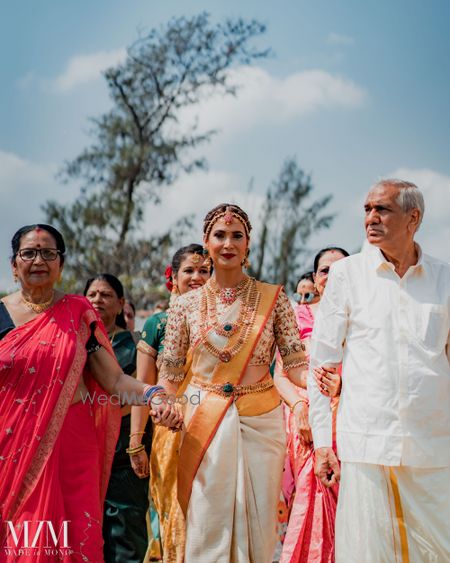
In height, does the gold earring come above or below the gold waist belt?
above

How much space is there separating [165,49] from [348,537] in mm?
19457

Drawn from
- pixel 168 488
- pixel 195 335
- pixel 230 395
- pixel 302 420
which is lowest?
pixel 168 488

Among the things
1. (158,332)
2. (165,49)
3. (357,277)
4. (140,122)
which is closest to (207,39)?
(165,49)

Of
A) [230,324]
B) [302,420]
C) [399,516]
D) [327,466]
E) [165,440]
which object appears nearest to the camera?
[399,516]

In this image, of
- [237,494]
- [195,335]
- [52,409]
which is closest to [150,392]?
[195,335]

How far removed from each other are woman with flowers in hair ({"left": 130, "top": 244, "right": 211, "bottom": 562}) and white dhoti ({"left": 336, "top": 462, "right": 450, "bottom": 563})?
117 cm

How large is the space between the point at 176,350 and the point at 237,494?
836mm

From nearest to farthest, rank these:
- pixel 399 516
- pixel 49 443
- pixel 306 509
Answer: pixel 399 516
pixel 49 443
pixel 306 509

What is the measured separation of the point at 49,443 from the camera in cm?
388

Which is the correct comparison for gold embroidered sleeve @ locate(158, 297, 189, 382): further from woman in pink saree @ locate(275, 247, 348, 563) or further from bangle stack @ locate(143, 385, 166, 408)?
woman in pink saree @ locate(275, 247, 348, 563)

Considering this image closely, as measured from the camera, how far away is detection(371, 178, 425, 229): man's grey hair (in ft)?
11.6

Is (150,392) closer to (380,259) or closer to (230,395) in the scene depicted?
(230,395)

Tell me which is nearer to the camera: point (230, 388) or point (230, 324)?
point (230, 388)

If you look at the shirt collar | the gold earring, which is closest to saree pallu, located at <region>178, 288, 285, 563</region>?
the gold earring
